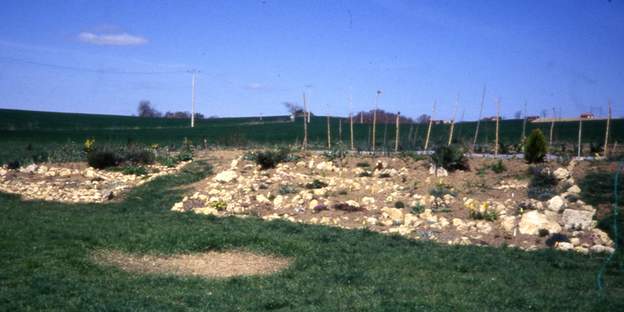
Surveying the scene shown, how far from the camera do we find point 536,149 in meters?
18.1

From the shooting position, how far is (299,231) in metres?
12.8

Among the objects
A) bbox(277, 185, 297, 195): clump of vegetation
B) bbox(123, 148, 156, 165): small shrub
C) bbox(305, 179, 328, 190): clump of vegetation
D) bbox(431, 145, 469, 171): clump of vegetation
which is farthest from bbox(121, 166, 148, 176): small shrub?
bbox(431, 145, 469, 171): clump of vegetation

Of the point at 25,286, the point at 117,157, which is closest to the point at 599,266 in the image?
the point at 25,286

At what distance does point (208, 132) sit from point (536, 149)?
38.5m

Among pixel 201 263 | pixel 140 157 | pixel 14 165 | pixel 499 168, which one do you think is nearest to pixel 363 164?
pixel 499 168

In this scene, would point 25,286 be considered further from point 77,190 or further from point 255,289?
point 77,190

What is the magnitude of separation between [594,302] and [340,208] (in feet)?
27.1

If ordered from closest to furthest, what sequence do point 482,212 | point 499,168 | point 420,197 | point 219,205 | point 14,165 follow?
point 482,212 → point 420,197 → point 219,205 → point 499,168 → point 14,165

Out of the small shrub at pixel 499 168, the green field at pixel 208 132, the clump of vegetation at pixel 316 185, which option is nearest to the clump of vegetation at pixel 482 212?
the small shrub at pixel 499 168

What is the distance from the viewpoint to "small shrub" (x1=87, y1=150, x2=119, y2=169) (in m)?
24.0

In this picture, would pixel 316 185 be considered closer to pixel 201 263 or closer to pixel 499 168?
pixel 499 168

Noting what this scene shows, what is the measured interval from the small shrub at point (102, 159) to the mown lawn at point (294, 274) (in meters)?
10.3

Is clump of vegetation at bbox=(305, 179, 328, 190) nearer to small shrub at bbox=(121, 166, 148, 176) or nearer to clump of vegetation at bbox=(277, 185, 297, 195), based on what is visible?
clump of vegetation at bbox=(277, 185, 297, 195)

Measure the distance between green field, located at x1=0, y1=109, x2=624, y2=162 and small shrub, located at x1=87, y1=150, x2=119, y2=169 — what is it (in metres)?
5.12
